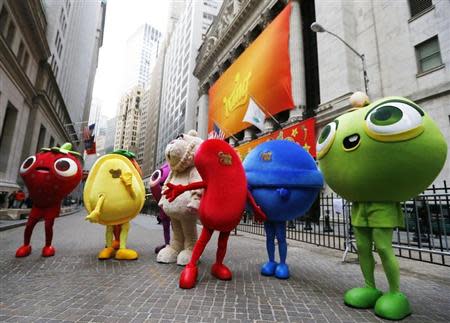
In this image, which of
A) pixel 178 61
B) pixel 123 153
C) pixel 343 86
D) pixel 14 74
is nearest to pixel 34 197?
pixel 123 153

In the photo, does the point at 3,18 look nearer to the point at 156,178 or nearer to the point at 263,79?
the point at 263,79

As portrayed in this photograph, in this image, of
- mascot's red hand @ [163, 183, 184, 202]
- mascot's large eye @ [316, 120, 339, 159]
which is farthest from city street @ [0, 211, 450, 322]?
mascot's large eye @ [316, 120, 339, 159]

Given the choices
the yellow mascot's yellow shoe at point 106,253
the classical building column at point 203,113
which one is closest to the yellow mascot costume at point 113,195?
the yellow mascot's yellow shoe at point 106,253

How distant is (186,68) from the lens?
181 ft

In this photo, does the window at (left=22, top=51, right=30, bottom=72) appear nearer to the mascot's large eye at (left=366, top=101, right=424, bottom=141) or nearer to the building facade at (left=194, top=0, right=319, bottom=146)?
the building facade at (left=194, top=0, right=319, bottom=146)

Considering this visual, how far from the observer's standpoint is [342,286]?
12.8ft

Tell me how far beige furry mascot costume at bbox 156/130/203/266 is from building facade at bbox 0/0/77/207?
680 inches

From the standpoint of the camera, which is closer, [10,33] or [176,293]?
[176,293]

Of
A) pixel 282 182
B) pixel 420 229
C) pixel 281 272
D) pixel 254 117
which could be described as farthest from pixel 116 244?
pixel 254 117

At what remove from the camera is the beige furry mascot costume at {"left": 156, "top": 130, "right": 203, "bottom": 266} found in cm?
440

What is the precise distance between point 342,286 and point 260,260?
200 cm

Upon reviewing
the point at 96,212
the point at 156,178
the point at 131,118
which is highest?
the point at 131,118

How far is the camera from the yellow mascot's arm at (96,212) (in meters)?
4.21

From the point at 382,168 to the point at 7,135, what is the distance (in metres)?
24.9
